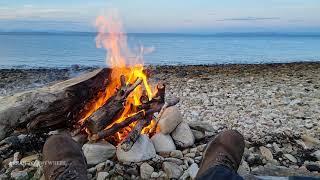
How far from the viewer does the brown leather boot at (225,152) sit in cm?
452

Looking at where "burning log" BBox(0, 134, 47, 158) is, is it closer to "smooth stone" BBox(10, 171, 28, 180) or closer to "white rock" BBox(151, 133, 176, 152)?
"smooth stone" BBox(10, 171, 28, 180)

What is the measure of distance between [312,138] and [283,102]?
175 inches

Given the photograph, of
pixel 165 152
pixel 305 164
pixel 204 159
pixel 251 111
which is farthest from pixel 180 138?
pixel 251 111

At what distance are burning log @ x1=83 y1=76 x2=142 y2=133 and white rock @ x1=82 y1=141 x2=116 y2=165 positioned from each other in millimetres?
236

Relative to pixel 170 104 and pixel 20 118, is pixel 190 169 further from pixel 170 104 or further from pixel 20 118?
pixel 20 118

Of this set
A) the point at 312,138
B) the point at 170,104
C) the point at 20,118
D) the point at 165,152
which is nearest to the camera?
the point at 20,118

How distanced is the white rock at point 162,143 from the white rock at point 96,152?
0.77 meters

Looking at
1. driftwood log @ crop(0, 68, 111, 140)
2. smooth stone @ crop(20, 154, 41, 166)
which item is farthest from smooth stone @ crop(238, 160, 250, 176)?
smooth stone @ crop(20, 154, 41, 166)

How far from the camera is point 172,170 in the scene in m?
5.55

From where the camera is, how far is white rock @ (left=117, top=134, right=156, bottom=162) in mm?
5707

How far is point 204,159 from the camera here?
15.7 ft

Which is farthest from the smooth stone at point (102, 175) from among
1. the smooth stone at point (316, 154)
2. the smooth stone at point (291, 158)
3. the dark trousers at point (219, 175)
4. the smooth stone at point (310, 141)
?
the smooth stone at point (310, 141)

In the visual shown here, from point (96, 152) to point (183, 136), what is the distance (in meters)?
1.56

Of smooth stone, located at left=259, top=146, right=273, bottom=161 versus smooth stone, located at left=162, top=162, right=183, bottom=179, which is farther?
smooth stone, located at left=259, top=146, right=273, bottom=161
